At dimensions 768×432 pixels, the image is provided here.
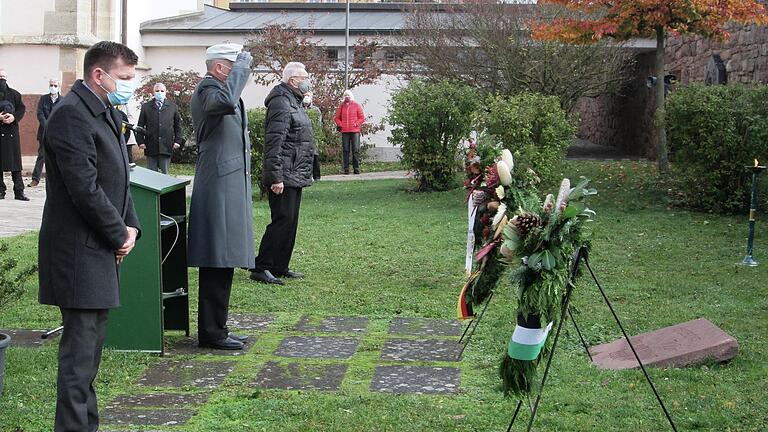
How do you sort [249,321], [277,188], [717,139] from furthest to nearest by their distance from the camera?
[717,139] < [277,188] < [249,321]

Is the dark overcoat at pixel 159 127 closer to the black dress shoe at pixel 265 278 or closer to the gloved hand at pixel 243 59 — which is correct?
the black dress shoe at pixel 265 278

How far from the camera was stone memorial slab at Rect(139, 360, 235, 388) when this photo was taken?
244 inches

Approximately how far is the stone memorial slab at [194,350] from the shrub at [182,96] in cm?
1889

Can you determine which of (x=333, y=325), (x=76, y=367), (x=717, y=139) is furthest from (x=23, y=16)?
(x=76, y=367)

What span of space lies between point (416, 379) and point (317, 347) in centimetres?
105

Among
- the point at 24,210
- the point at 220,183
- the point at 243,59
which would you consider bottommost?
the point at 24,210

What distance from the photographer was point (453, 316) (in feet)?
26.8

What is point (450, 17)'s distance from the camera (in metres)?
24.4

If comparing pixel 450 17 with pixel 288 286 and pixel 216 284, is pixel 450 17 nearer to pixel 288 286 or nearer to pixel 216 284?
pixel 288 286

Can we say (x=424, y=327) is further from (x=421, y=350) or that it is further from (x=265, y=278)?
(x=265, y=278)

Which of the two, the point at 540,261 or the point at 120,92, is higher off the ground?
the point at 120,92

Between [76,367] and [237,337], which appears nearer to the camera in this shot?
[76,367]

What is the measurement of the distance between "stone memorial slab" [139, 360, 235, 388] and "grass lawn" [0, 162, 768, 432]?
9 centimetres

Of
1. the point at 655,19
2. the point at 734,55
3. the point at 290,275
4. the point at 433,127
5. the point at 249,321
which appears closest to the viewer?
the point at 249,321
